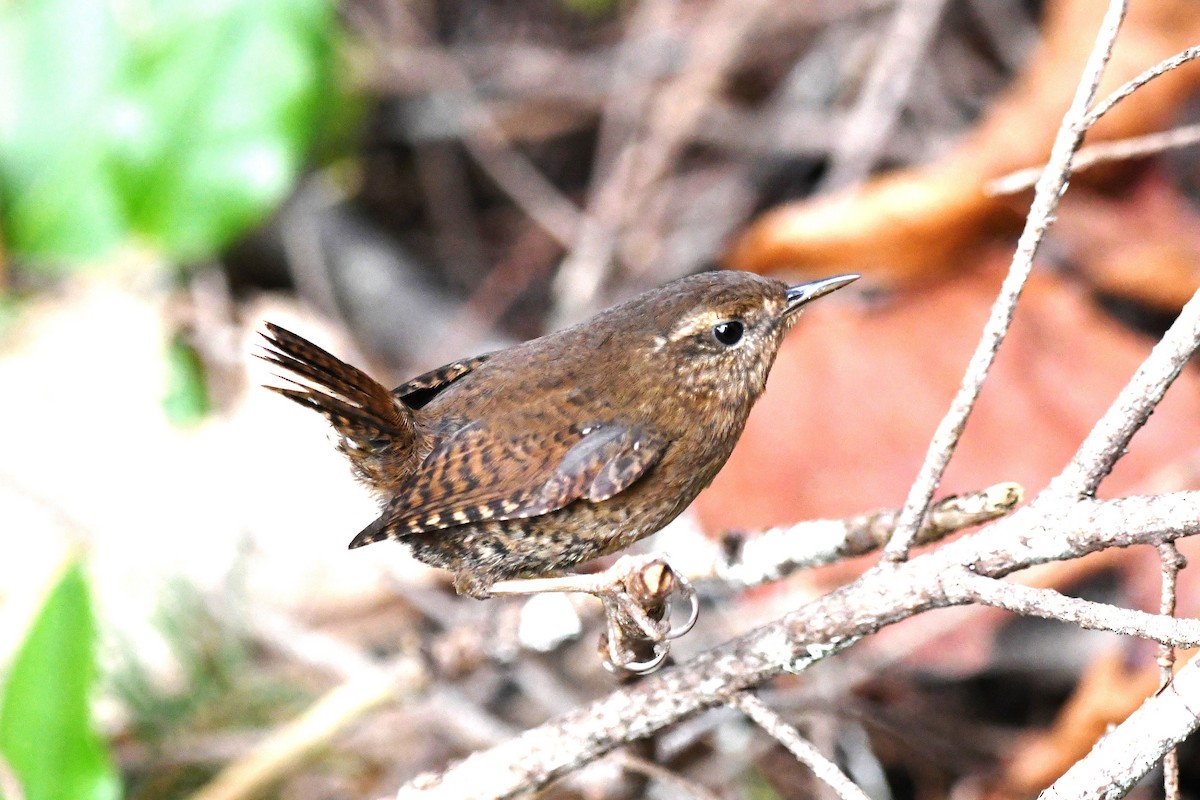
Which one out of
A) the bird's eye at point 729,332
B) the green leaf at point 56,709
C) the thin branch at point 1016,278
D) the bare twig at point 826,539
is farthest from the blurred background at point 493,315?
the bird's eye at point 729,332

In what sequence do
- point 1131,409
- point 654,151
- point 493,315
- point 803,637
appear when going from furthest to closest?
point 493,315
point 654,151
point 803,637
point 1131,409

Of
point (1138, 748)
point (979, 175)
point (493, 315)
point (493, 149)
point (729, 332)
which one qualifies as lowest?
point (1138, 748)

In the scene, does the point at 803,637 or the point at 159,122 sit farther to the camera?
the point at 159,122

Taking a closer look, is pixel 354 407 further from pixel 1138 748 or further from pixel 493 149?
pixel 493 149

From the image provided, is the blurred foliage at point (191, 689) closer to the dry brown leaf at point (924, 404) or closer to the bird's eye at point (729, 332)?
the dry brown leaf at point (924, 404)

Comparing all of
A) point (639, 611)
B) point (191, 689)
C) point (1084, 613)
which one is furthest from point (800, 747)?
point (191, 689)

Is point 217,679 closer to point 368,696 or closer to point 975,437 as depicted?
point 368,696
